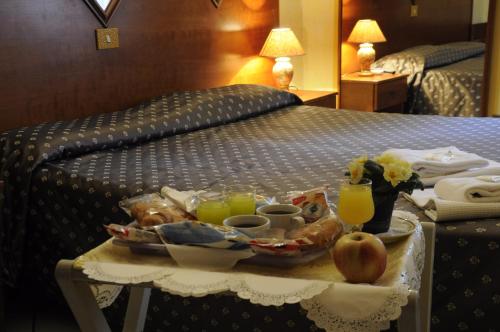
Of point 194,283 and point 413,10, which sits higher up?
point 413,10

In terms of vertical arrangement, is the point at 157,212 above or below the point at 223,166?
above

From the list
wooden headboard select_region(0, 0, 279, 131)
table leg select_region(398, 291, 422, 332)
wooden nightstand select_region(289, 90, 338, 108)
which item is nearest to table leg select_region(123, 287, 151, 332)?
table leg select_region(398, 291, 422, 332)

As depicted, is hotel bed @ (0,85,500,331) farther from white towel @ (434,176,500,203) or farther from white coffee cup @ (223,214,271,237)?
white coffee cup @ (223,214,271,237)

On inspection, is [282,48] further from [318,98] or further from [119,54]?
[119,54]

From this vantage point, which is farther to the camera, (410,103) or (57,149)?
(410,103)

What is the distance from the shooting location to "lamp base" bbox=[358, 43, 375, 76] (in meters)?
4.68

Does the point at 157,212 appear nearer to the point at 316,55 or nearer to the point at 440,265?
the point at 440,265

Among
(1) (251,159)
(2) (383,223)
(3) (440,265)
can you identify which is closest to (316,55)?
(1) (251,159)

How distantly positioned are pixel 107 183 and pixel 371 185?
1.17 metres

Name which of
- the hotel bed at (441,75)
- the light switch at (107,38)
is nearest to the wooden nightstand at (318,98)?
the hotel bed at (441,75)

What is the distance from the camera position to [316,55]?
186 inches

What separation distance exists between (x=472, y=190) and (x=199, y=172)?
1028mm

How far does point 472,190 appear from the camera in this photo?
5.94ft

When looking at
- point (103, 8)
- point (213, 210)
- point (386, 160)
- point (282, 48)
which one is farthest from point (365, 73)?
point (213, 210)
